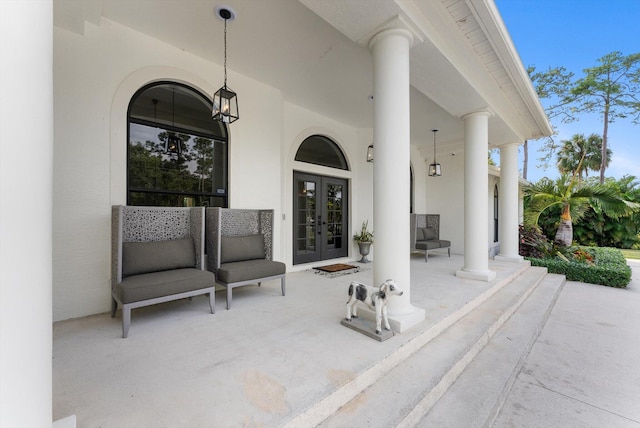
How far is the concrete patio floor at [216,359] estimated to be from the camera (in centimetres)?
156

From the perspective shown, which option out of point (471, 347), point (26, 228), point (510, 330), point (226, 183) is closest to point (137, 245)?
point (226, 183)

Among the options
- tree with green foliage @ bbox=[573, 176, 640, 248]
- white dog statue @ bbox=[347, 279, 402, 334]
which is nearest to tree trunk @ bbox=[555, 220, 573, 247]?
tree with green foliage @ bbox=[573, 176, 640, 248]

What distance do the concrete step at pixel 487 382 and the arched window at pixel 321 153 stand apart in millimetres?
4527

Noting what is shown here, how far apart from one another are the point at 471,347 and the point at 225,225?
3.30m

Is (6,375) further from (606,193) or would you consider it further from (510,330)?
(606,193)

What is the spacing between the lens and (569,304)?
455 centimetres

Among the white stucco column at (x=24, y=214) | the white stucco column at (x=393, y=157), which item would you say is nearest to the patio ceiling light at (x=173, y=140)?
the white stucco column at (x=393, y=157)

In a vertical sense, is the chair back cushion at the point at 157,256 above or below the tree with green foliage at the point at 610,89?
below

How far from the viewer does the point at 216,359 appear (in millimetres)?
2102

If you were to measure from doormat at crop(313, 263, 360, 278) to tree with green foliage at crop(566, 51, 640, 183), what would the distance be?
15843 millimetres

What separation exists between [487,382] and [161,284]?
3029 mm

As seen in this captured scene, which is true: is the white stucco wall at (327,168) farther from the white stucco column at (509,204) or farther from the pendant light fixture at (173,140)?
the white stucco column at (509,204)

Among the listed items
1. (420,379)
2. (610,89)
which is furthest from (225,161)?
(610,89)

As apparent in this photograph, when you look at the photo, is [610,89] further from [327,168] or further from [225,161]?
[225,161]
